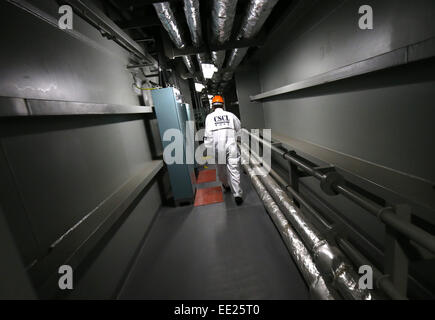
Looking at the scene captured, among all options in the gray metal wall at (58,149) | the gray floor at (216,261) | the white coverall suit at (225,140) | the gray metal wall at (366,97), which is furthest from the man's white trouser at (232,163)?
the gray metal wall at (58,149)

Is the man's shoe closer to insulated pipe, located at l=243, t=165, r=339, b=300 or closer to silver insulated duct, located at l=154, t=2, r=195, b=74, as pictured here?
insulated pipe, located at l=243, t=165, r=339, b=300

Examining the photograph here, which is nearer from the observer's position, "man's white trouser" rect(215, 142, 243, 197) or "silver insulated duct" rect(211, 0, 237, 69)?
"silver insulated duct" rect(211, 0, 237, 69)

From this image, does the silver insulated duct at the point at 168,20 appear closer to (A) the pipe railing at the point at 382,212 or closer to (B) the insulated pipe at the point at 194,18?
(B) the insulated pipe at the point at 194,18

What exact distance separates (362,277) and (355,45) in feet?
4.90

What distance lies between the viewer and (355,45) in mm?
1385

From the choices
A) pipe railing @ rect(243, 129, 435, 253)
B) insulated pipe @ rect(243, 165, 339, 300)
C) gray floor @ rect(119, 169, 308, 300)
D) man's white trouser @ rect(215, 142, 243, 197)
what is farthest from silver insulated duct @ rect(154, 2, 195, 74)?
gray floor @ rect(119, 169, 308, 300)

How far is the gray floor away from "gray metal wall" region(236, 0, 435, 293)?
2.37ft

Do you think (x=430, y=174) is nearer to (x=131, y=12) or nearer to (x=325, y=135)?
(x=325, y=135)

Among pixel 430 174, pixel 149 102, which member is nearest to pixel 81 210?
pixel 149 102

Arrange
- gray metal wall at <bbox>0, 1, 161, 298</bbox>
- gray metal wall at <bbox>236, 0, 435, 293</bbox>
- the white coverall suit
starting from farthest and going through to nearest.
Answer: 1. the white coverall suit
2. gray metal wall at <bbox>236, 0, 435, 293</bbox>
3. gray metal wall at <bbox>0, 1, 161, 298</bbox>

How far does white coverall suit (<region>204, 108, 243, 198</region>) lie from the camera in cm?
249

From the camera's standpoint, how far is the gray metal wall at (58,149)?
833 mm

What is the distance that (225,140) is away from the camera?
253cm

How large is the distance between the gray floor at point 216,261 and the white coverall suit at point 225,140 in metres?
0.41
